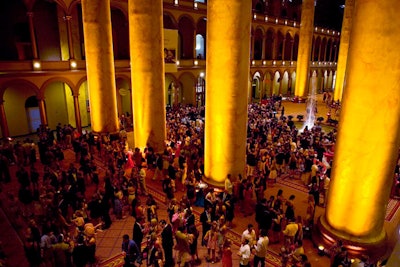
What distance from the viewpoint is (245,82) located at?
9.76 metres

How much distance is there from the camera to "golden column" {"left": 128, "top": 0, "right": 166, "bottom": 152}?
41.7ft

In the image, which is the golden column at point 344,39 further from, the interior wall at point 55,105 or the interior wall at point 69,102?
the interior wall at point 55,105

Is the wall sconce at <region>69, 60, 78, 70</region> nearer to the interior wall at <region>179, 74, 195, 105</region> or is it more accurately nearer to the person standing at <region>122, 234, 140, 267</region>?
the interior wall at <region>179, 74, 195, 105</region>

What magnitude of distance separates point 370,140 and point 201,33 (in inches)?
975

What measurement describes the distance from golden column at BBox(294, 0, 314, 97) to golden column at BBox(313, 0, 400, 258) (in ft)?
93.3

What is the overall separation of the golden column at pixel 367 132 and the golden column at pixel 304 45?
1119 inches

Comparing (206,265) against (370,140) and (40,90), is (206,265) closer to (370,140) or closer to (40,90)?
(370,140)

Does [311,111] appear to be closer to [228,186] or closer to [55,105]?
[228,186]

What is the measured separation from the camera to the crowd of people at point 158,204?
22.7 ft

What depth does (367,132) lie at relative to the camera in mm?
6512

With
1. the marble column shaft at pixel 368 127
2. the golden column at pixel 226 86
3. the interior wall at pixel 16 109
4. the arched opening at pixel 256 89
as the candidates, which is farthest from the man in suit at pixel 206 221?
the arched opening at pixel 256 89

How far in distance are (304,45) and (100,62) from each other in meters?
25.3

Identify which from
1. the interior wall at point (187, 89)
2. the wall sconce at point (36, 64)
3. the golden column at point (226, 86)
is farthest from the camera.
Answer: the interior wall at point (187, 89)

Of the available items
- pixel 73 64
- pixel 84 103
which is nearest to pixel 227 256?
pixel 73 64
